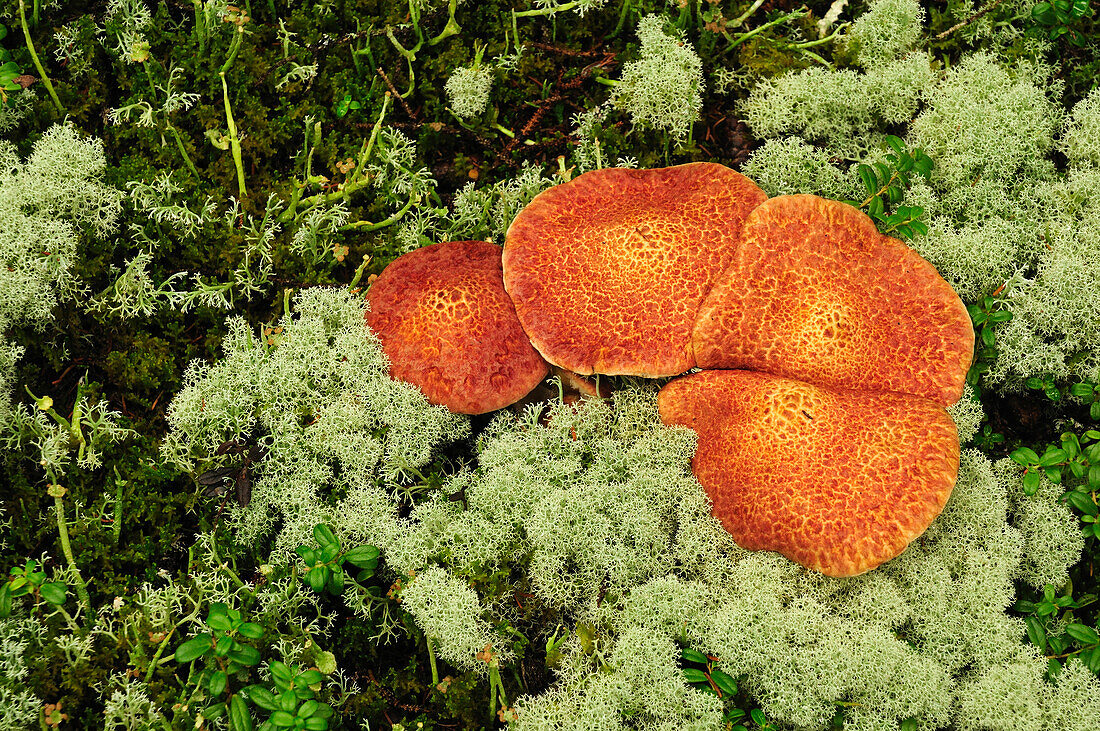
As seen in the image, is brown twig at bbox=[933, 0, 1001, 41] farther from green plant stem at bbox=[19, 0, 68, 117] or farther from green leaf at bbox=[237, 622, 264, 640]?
green plant stem at bbox=[19, 0, 68, 117]

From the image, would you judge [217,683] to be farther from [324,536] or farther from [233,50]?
[233,50]

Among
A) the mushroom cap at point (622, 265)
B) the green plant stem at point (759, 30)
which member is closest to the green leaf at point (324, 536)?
the mushroom cap at point (622, 265)

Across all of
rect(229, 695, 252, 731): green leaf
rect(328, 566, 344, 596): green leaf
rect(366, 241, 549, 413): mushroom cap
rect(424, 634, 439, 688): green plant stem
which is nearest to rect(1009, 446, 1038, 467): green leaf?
rect(366, 241, 549, 413): mushroom cap

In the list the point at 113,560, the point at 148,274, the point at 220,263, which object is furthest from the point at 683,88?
the point at 113,560

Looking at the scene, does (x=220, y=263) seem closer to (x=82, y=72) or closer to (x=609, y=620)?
(x=82, y=72)

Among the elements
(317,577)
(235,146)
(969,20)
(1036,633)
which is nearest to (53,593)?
(317,577)
